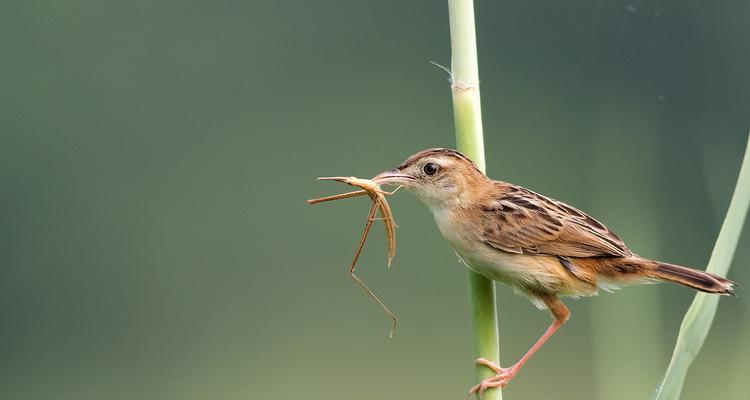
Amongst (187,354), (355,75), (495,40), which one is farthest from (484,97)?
(187,354)

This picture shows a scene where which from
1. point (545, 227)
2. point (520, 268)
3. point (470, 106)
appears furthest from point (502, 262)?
point (470, 106)

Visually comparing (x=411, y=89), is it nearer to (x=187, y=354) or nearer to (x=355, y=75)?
(x=355, y=75)

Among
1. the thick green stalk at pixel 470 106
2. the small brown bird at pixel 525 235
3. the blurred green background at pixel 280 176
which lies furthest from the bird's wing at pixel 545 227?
the blurred green background at pixel 280 176

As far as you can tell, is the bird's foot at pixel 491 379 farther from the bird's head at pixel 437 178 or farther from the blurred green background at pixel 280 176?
the blurred green background at pixel 280 176

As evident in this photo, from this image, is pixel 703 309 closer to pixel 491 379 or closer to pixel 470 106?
pixel 491 379

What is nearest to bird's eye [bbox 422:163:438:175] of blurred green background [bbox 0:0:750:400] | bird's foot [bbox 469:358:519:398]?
bird's foot [bbox 469:358:519:398]
